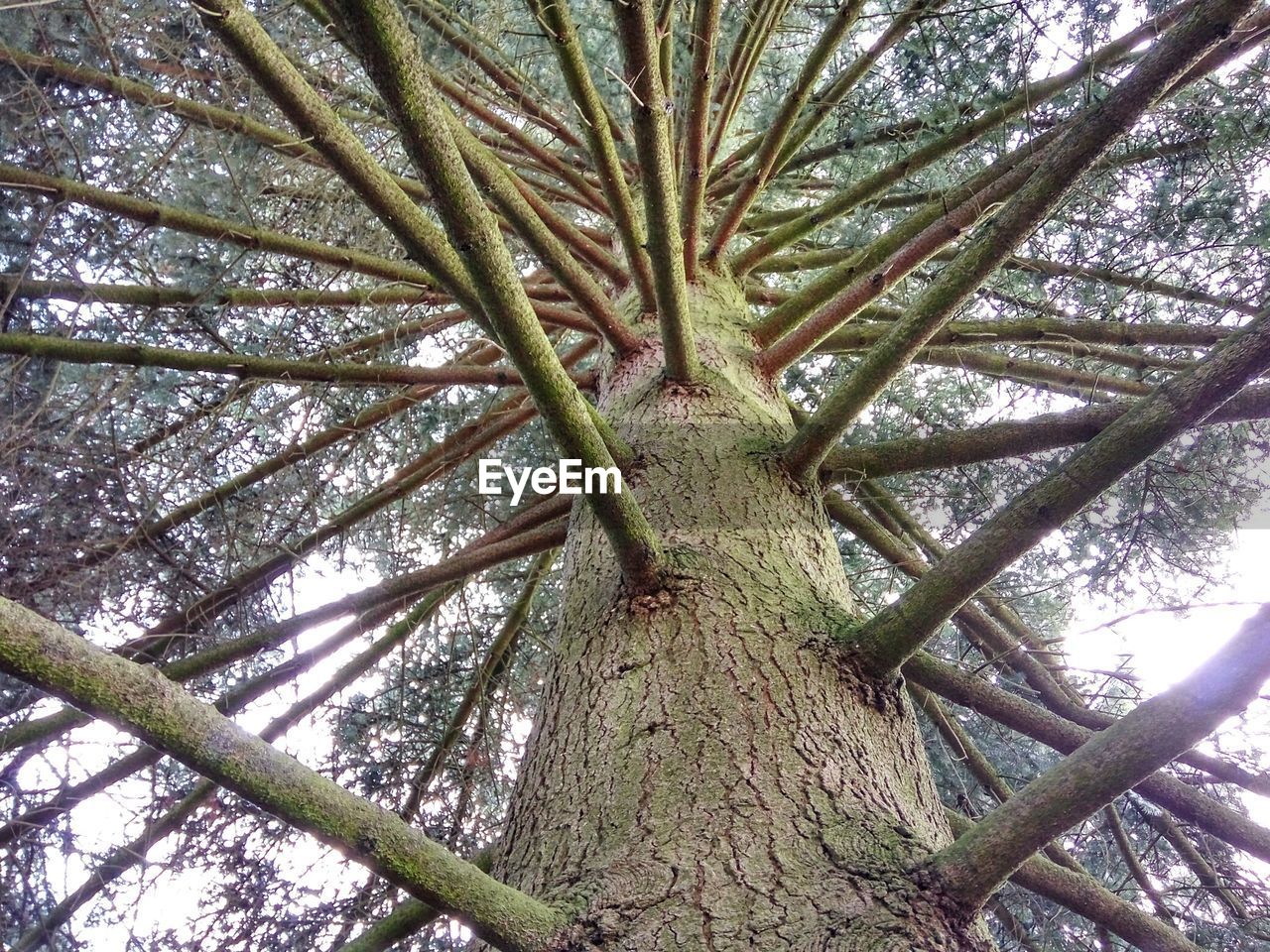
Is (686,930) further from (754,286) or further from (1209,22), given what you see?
(754,286)

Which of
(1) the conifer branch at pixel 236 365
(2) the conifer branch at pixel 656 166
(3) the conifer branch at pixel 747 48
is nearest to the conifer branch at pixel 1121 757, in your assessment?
(2) the conifer branch at pixel 656 166

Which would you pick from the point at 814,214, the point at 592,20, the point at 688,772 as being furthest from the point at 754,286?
the point at 688,772

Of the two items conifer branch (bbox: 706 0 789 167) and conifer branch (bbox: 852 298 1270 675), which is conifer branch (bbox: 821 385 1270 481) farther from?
conifer branch (bbox: 706 0 789 167)

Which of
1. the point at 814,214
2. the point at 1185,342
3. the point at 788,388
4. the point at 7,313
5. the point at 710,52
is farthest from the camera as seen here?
the point at 788,388

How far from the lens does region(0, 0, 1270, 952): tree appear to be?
1148mm

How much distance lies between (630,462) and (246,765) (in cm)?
130

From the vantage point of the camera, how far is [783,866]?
117 centimetres

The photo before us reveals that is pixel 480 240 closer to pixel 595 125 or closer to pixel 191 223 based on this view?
pixel 595 125

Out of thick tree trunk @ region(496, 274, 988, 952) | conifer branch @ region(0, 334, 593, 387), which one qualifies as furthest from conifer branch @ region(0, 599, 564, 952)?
conifer branch @ region(0, 334, 593, 387)

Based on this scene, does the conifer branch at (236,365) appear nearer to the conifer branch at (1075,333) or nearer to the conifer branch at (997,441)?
the conifer branch at (997,441)

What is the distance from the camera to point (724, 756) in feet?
4.42

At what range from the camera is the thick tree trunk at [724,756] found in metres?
1.12

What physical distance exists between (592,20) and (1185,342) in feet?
9.81

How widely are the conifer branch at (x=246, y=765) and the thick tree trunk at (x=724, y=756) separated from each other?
0.66ft
